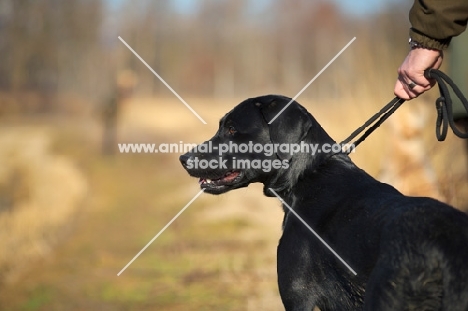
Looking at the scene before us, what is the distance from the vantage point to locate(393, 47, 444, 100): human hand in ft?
13.6

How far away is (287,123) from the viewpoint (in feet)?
15.4

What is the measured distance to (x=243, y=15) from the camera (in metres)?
92.6

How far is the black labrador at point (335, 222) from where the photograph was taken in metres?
3.29

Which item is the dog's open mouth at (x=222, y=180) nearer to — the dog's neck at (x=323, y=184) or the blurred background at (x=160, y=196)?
the dog's neck at (x=323, y=184)

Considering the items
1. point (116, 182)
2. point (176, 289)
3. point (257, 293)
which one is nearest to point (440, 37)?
point (257, 293)

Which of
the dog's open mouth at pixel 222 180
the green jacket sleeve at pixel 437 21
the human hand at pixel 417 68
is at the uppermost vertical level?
the green jacket sleeve at pixel 437 21

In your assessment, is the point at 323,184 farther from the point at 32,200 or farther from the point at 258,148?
the point at 32,200

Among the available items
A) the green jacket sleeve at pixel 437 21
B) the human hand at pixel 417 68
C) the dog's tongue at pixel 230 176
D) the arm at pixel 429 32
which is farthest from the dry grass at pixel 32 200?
the green jacket sleeve at pixel 437 21

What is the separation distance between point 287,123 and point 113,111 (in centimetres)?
2439

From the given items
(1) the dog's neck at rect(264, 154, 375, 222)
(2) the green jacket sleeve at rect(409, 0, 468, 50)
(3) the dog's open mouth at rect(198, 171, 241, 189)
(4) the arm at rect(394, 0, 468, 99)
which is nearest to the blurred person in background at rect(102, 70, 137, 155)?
(3) the dog's open mouth at rect(198, 171, 241, 189)

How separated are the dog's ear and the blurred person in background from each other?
2093 cm

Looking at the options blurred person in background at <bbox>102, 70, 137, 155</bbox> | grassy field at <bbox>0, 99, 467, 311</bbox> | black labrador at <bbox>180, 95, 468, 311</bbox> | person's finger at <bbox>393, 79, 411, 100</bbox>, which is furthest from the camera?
blurred person in background at <bbox>102, 70, 137, 155</bbox>

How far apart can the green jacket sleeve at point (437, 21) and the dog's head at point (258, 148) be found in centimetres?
95

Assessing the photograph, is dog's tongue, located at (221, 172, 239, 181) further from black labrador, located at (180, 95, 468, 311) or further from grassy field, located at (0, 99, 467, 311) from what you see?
grassy field, located at (0, 99, 467, 311)
